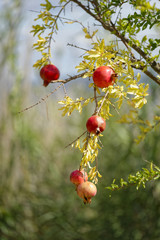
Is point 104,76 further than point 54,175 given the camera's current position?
No

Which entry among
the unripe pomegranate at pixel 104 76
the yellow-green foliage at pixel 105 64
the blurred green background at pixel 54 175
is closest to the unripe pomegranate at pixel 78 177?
the yellow-green foliage at pixel 105 64

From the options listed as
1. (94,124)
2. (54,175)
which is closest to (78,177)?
(94,124)

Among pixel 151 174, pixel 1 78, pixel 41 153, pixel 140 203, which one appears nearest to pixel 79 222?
pixel 140 203

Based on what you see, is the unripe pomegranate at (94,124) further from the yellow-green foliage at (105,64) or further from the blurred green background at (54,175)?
the blurred green background at (54,175)

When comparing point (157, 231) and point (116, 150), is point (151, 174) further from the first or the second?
point (116, 150)

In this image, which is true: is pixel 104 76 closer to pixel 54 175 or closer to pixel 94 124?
pixel 94 124

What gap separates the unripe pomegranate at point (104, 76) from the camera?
42 centimetres

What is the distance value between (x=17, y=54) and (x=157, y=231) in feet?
4.73

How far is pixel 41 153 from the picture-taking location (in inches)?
87.0

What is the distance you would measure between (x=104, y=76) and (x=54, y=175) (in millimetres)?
1829

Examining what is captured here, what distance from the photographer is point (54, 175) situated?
2182 mm

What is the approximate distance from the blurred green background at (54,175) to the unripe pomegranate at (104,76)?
125 cm

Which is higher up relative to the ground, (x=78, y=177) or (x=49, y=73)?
(x=49, y=73)

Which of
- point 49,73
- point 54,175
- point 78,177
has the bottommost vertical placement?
point 78,177
